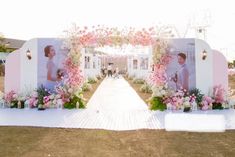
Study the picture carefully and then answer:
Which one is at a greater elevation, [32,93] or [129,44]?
[129,44]

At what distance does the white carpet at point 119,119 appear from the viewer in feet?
28.9

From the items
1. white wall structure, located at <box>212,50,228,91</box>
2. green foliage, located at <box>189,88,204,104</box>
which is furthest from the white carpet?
white wall structure, located at <box>212,50,228,91</box>

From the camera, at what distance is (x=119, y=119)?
10.2 metres

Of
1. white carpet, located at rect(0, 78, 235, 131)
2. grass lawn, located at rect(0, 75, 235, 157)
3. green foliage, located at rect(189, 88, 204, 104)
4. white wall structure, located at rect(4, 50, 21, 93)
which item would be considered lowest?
grass lawn, located at rect(0, 75, 235, 157)

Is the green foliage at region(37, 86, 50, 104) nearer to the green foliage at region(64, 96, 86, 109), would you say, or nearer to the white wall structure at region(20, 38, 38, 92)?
the white wall structure at region(20, 38, 38, 92)

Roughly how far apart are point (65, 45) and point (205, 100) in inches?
219

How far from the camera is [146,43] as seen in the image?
1250 cm

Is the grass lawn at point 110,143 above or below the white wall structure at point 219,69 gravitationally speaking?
below

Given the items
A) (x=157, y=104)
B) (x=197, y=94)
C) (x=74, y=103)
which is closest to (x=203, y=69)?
(x=197, y=94)

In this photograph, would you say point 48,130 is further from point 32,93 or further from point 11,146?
point 32,93

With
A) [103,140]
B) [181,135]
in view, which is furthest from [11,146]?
[181,135]

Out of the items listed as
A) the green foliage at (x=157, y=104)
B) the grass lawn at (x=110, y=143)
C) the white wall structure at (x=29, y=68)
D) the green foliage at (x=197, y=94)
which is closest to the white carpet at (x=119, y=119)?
the green foliage at (x=157, y=104)

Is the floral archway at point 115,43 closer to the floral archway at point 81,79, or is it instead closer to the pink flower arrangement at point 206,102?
the floral archway at point 81,79

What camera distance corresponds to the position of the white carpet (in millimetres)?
8797
